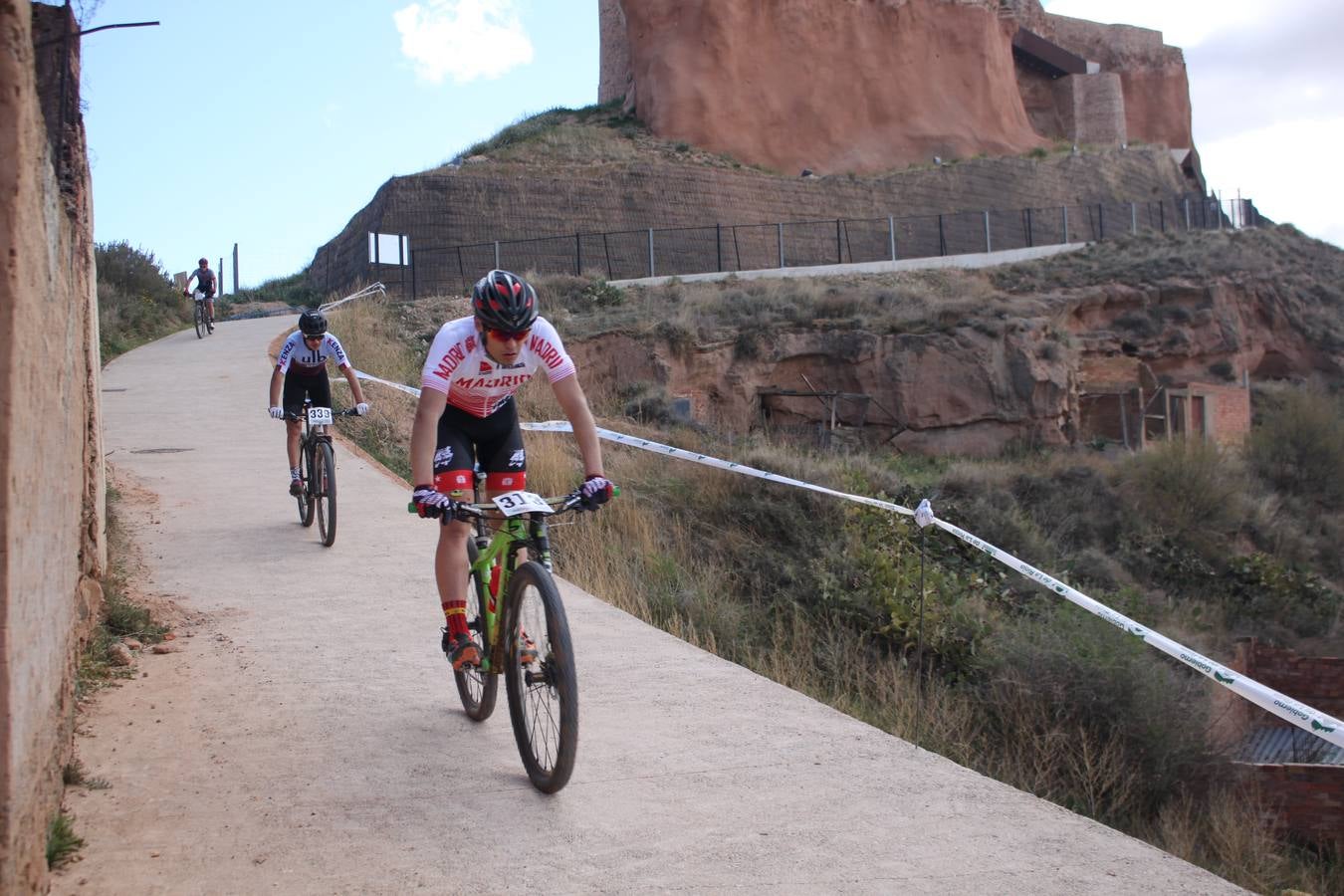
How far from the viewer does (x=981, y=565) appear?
46.9 ft

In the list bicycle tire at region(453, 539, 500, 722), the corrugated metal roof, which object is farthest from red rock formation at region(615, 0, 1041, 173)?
bicycle tire at region(453, 539, 500, 722)

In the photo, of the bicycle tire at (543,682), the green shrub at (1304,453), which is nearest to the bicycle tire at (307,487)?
the bicycle tire at (543,682)

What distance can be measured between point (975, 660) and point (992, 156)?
140 feet

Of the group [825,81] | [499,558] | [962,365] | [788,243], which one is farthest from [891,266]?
[499,558]

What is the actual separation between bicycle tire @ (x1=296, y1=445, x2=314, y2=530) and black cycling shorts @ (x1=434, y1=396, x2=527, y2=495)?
14.5 feet

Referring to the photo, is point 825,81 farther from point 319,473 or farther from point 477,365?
point 477,365

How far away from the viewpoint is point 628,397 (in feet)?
76.2

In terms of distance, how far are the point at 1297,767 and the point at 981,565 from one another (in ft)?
17.3

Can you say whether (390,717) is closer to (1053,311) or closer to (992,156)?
(1053,311)

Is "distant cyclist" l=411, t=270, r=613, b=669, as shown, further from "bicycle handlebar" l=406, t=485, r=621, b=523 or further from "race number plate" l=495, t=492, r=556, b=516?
"race number plate" l=495, t=492, r=556, b=516

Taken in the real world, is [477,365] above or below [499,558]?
above

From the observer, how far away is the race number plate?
468 cm

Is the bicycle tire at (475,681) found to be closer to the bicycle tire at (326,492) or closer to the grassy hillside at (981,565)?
the grassy hillside at (981,565)

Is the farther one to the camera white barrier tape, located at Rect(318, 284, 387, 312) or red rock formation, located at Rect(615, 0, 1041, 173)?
red rock formation, located at Rect(615, 0, 1041, 173)
